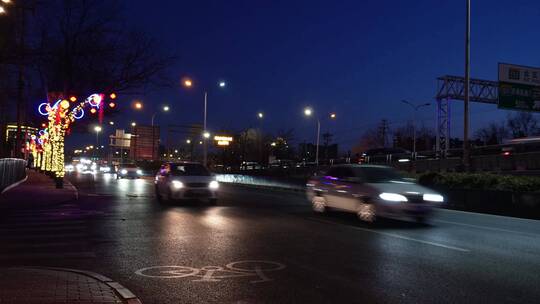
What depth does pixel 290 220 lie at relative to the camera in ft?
50.9

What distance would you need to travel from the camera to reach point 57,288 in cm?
657

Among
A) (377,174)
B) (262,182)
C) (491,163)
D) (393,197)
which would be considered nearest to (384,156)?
(491,163)

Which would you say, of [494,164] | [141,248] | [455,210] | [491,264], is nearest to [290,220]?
[141,248]

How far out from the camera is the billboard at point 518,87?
104 ft

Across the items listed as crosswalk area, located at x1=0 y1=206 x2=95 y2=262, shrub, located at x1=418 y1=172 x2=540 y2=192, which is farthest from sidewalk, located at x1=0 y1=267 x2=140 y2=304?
shrub, located at x1=418 y1=172 x2=540 y2=192

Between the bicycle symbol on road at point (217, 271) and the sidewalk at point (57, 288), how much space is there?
949 millimetres

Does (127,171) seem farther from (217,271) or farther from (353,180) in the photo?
(217,271)

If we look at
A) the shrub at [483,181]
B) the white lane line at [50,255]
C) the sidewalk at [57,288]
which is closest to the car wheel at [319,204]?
the shrub at [483,181]

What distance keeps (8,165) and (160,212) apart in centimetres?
1329

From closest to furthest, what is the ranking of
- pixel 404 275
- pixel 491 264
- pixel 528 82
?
pixel 404 275 < pixel 491 264 < pixel 528 82

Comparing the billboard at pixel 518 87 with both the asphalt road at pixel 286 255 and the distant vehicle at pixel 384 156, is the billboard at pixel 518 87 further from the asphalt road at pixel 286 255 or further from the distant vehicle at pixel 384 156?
the asphalt road at pixel 286 255

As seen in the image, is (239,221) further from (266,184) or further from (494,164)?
(494,164)

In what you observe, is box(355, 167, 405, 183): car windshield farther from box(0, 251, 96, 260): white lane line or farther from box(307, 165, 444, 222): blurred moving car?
box(0, 251, 96, 260): white lane line

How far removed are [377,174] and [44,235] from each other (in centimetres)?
880
